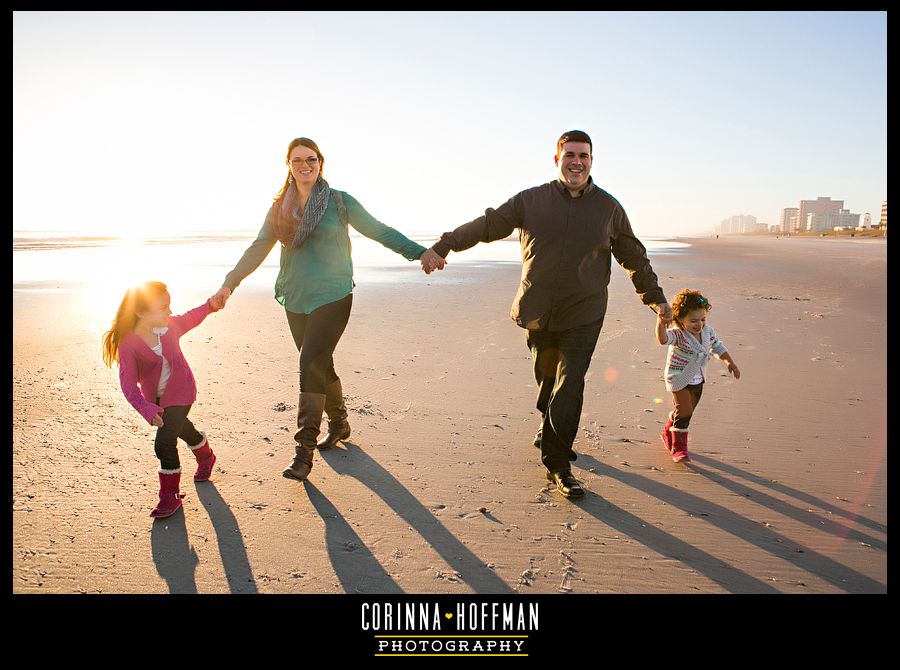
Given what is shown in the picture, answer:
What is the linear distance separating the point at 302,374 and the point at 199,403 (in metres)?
1.90

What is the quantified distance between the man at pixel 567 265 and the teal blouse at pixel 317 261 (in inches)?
38.0

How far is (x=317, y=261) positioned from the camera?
4.05 m

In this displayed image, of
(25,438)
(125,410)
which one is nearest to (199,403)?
(125,410)

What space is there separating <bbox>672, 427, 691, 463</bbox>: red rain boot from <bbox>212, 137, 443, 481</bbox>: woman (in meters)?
2.49

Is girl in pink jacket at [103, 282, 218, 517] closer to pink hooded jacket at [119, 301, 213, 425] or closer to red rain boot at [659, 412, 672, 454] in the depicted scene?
pink hooded jacket at [119, 301, 213, 425]

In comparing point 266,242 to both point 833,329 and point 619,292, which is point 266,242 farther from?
point 619,292

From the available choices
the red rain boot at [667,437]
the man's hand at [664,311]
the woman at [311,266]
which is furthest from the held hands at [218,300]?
the red rain boot at [667,437]

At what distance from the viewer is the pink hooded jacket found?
3.34 m

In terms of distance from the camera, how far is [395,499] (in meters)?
3.71

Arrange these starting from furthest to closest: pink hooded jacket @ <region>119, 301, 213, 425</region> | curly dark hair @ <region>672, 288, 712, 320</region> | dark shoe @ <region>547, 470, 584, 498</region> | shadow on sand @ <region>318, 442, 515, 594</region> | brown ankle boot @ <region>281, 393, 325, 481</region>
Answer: curly dark hair @ <region>672, 288, 712, 320</region>, brown ankle boot @ <region>281, 393, 325, 481</region>, dark shoe @ <region>547, 470, 584, 498</region>, pink hooded jacket @ <region>119, 301, 213, 425</region>, shadow on sand @ <region>318, 442, 515, 594</region>

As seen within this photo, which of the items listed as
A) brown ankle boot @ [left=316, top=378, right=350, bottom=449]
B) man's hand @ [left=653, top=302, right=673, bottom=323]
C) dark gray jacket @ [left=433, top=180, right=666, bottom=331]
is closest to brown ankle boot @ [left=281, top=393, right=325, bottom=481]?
brown ankle boot @ [left=316, top=378, right=350, bottom=449]

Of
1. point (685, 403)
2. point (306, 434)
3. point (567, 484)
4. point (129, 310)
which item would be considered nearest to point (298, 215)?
point (129, 310)

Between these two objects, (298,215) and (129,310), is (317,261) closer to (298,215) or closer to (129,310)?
(298,215)

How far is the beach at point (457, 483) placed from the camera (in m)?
2.96
